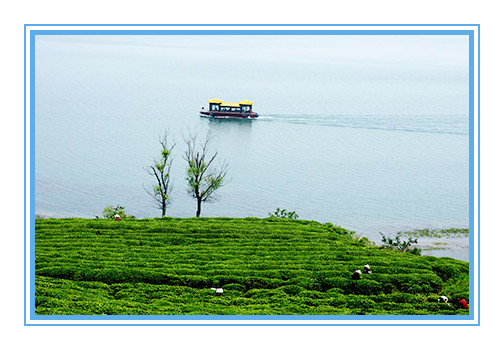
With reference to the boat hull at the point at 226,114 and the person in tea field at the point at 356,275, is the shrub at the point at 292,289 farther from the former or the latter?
the boat hull at the point at 226,114

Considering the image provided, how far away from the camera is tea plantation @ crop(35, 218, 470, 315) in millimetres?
12531

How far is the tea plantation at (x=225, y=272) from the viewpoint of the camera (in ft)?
41.1

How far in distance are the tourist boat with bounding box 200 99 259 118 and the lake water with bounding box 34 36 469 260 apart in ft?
1.83

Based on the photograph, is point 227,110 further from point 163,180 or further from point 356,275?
point 356,275

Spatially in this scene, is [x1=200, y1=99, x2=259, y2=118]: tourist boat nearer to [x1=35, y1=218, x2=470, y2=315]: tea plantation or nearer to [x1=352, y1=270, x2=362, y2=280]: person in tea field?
[x1=35, y1=218, x2=470, y2=315]: tea plantation

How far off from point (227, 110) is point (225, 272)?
59.3ft

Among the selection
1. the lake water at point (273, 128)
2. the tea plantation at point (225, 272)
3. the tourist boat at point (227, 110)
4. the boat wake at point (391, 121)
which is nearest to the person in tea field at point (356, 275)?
the tea plantation at point (225, 272)

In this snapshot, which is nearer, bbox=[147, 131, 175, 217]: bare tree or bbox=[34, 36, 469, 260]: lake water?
bbox=[147, 131, 175, 217]: bare tree

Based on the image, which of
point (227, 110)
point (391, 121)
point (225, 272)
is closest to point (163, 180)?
point (225, 272)

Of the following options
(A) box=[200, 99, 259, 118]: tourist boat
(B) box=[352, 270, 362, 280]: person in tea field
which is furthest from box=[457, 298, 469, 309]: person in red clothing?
(A) box=[200, 99, 259, 118]: tourist boat

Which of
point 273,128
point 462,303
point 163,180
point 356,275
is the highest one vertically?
point 273,128

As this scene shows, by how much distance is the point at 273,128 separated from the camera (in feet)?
109

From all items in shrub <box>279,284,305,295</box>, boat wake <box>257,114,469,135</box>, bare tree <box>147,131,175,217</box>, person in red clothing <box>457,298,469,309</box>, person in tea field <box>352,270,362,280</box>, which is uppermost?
boat wake <box>257,114,469,135</box>

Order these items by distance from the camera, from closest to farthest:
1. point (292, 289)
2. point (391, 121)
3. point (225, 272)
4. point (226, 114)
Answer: point (292, 289)
point (225, 272)
point (226, 114)
point (391, 121)
